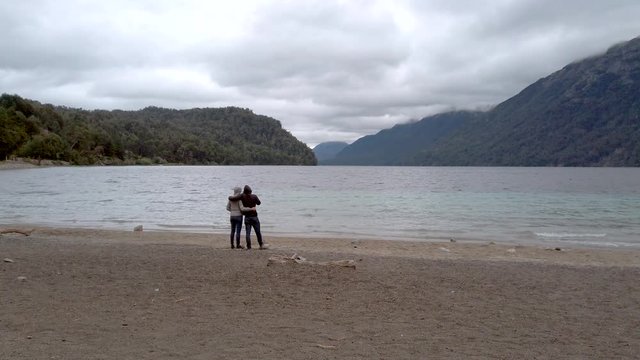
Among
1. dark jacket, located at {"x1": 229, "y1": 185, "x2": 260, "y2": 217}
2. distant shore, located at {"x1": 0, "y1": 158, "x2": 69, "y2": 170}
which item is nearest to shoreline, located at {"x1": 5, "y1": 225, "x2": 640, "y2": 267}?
dark jacket, located at {"x1": 229, "y1": 185, "x2": 260, "y2": 217}

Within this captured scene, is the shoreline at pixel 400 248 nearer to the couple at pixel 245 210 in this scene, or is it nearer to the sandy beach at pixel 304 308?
the couple at pixel 245 210

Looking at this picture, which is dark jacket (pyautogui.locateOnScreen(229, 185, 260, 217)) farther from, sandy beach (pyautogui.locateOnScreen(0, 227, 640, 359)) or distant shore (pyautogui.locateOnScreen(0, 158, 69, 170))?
distant shore (pyautogui.locateOnScreen(0, 158, 69, 170))

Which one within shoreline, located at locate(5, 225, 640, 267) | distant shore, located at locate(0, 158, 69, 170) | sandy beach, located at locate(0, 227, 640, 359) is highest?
distant shore, located at locate(0, 158, 69, 170)

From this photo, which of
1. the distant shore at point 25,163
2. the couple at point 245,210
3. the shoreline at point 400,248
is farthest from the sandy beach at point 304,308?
the distant shore at point 25,163

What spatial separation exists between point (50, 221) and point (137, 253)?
16172mm

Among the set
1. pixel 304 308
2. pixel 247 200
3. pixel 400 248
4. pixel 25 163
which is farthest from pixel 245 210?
pixel 25 163

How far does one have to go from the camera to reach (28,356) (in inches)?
250

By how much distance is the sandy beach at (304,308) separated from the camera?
22.7 ft

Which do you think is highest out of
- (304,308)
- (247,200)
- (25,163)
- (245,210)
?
(25,163)

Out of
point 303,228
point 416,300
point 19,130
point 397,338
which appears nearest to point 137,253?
point 416,300

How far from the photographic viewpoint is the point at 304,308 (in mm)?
8867

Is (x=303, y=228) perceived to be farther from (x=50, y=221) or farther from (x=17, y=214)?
(x=17, y=214)

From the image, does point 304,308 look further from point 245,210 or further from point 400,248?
point 400,248

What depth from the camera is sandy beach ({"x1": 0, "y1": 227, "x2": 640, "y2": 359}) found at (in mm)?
6926
